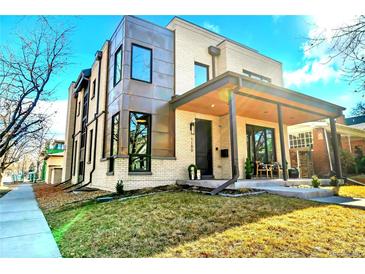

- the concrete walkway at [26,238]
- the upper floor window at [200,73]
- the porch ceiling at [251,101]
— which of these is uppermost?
the upper floor window at [200,73]

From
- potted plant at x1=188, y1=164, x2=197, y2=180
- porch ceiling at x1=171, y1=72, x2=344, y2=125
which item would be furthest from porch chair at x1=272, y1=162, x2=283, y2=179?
potted plant at x1=188, y1=164, x2=197, y2=180

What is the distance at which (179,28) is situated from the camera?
986 cm

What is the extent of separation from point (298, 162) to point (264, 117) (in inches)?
210

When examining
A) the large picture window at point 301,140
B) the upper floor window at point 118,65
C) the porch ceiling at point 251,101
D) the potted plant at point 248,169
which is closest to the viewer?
the porch ceiling at point 251,101

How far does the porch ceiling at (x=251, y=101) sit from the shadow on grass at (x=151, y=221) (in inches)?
131

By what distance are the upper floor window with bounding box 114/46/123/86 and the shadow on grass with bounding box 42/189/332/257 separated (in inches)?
207

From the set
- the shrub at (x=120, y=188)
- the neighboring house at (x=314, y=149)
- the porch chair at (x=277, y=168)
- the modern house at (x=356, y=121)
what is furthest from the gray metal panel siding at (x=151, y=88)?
the modern house at (x=356, y=121)

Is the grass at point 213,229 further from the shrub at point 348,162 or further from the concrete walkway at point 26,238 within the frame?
the shrub at point 348,162

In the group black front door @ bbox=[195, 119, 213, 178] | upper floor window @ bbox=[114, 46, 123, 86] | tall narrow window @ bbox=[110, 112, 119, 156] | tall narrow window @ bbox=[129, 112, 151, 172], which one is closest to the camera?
tall narrow window @ bbox=[129, 112, 151, 172]

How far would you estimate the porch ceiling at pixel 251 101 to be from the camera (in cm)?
674

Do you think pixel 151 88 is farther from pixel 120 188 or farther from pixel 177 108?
pixel 120 188

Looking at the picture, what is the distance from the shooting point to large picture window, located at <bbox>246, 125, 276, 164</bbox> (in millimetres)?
10620

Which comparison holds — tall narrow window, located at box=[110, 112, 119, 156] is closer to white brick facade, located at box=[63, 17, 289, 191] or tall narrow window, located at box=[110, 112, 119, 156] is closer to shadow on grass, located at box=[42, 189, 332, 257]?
white brick facade, located at box=[63, 17, 289, 191]
